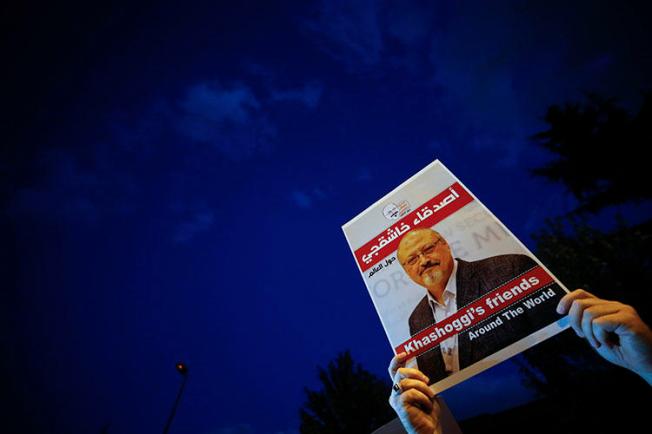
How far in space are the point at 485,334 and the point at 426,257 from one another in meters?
0.66

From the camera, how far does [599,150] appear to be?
10602mm

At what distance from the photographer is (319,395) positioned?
16.1 meters

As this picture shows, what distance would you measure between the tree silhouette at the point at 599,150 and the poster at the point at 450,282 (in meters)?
12.6

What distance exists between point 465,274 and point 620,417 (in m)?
15.4

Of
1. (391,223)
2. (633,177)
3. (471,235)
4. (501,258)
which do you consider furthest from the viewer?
(633,177)

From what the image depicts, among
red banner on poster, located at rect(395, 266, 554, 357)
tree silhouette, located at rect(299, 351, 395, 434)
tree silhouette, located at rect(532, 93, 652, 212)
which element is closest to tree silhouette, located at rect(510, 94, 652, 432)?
tree silhouette, located at rect(532, 93, 652, 212)

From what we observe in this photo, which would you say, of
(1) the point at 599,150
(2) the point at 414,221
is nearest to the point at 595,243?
(1) the point at 599,150

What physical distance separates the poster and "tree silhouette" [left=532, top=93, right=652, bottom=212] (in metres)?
12.6

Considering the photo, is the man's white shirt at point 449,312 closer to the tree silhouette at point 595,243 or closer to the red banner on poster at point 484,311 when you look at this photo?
the red banner on poster at point 484,311

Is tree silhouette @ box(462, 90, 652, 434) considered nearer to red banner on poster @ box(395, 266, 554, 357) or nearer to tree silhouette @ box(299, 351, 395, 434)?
tree silhouette @ box(299, 351, 395, 434)

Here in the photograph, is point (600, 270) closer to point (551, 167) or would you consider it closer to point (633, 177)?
point (633, 177)

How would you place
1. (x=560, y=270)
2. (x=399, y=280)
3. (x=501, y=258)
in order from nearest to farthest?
(x=501, y=258) → (x=399, y=280) → (x=560, y=270)

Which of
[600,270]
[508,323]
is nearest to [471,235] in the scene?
[508,323]

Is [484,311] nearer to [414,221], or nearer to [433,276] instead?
[433,276]
